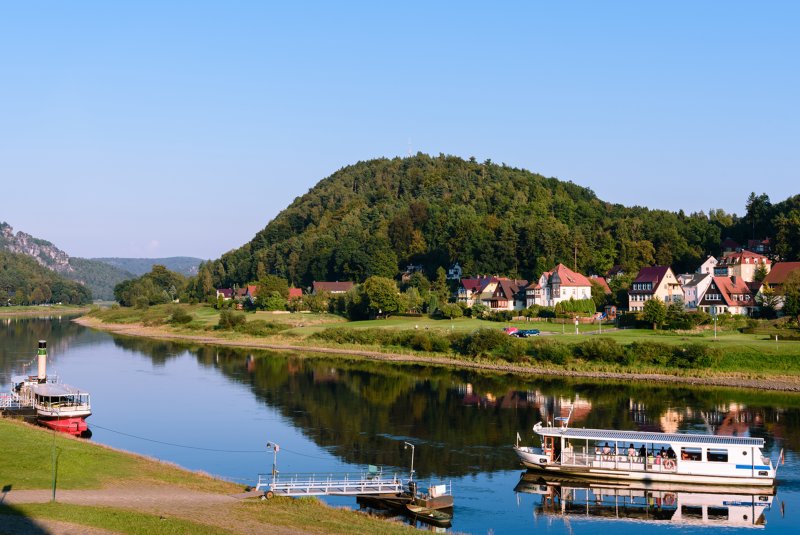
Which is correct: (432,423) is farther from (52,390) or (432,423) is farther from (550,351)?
(550,351)

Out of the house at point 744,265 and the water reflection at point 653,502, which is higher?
the house at point 744,265

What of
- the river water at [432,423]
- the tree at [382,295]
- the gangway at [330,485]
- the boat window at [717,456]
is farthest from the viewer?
the tree at [382,295]

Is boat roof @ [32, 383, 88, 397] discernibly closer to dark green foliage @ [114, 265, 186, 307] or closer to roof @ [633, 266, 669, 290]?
roof @ [633, 266, 669, 290]

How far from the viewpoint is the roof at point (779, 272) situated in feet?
320

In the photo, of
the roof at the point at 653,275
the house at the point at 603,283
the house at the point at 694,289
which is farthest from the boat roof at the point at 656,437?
the house at the point at 603,283

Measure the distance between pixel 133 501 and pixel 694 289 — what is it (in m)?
88.2

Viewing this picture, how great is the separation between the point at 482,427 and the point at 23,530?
3145 cm

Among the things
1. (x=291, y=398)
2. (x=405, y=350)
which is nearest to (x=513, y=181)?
(x=405, y=350)

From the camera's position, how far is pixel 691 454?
40.2m

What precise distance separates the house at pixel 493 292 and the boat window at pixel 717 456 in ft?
240

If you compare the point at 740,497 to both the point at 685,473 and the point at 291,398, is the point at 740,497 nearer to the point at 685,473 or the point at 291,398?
the point at 685,473

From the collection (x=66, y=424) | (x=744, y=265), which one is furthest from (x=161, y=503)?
(x=744, y=265)

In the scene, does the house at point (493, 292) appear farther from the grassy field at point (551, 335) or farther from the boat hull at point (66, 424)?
the boat hull at point (66, 424)

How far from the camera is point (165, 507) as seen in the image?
28469mm
